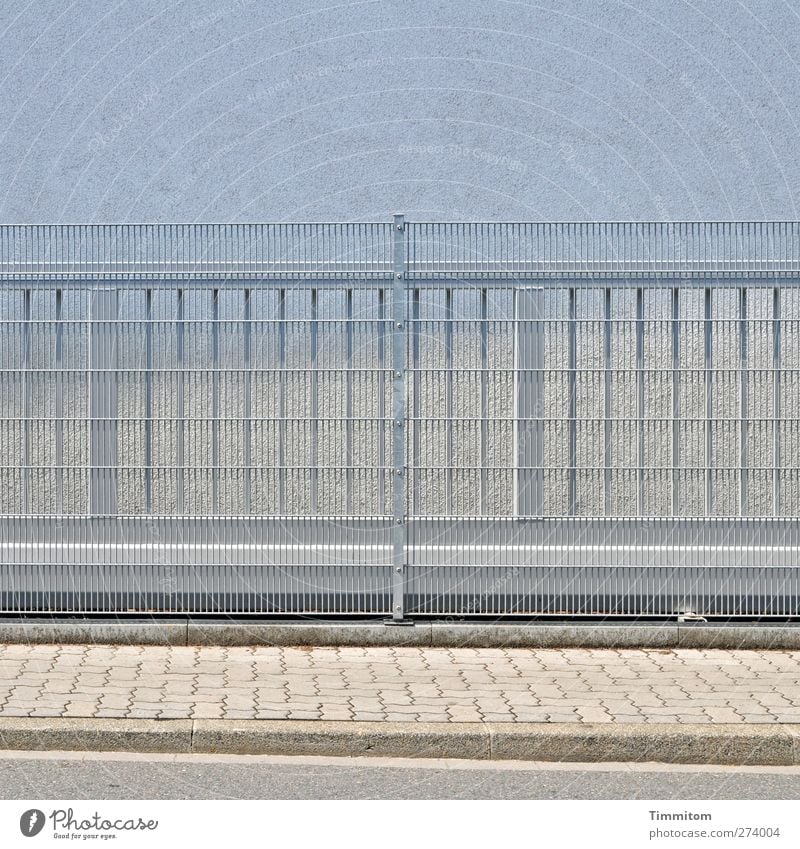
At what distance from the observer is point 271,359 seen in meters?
8.90

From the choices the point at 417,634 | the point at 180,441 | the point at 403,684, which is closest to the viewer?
the point at 403,684

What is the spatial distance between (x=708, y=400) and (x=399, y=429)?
203cm

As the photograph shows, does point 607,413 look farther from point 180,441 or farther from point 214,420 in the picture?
point 180,441

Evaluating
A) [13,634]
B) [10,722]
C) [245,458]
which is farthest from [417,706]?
[13,634]

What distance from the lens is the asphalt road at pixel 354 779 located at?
5820 mm

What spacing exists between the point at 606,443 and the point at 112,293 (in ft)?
11.1

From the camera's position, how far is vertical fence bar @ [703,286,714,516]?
8898 millimetres

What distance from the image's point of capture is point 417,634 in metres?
8.78

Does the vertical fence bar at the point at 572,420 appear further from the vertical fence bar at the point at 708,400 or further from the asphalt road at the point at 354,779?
the asphalt road at the point at 354,779

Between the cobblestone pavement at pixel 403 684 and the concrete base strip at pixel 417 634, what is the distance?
0.09 m

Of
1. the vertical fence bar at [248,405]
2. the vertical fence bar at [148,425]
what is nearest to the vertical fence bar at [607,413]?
the vertical fence bar at [248,405]

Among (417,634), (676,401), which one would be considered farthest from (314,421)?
(676,401)

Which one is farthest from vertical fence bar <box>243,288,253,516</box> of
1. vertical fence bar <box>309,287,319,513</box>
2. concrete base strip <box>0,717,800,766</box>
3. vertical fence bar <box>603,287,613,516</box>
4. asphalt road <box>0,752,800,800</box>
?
asphalt road <box>0,752,800,800</box>

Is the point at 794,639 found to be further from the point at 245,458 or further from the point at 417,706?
the point at 245,458
